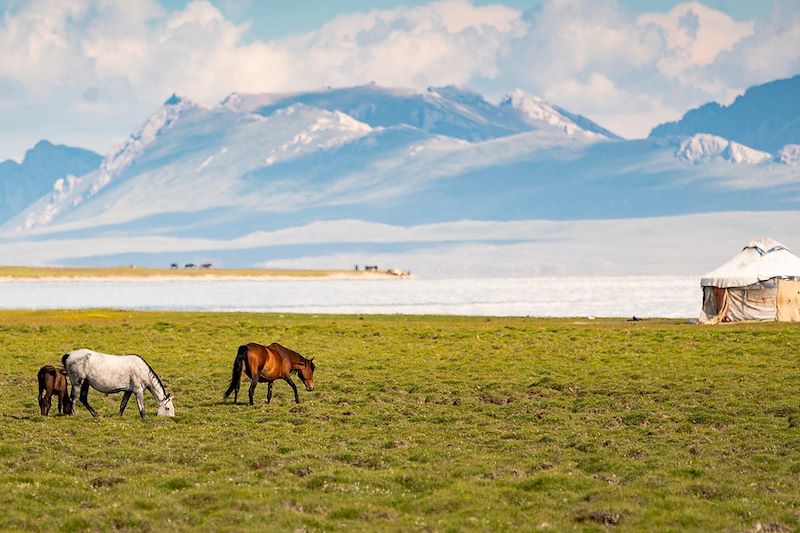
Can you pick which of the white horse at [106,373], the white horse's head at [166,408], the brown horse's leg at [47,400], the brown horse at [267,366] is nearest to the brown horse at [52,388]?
the brown horse's leg at [47,400]

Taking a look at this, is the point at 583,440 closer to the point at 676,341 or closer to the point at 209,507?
the point at 209,507

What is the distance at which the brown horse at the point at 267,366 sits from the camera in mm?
32625

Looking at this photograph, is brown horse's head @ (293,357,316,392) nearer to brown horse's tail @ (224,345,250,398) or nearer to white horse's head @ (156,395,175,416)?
brown horse's tail @ (224,345,250,398)

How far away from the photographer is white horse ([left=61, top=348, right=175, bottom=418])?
29.7m

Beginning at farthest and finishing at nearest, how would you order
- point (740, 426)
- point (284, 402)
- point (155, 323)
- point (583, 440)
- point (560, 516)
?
point (155, 323) < point (284, 402) < point (740, 426) < point (583, 440) < point (560, 516)

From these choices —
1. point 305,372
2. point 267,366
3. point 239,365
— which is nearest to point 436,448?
point 239,365

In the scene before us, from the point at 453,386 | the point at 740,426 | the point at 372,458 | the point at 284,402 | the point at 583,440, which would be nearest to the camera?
the point at 372,458

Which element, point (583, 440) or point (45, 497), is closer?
point (45, 497)

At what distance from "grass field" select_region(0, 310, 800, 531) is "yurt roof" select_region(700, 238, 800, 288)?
24174mm

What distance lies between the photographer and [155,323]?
70062 millimetres

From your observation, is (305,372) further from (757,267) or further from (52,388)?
(757,267)

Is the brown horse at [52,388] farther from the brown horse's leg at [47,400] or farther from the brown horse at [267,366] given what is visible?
the brown horse at [267,366]

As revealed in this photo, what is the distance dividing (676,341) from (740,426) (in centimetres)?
2590

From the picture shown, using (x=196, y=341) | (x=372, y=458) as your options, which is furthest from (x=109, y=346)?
(x=372, y=458)
